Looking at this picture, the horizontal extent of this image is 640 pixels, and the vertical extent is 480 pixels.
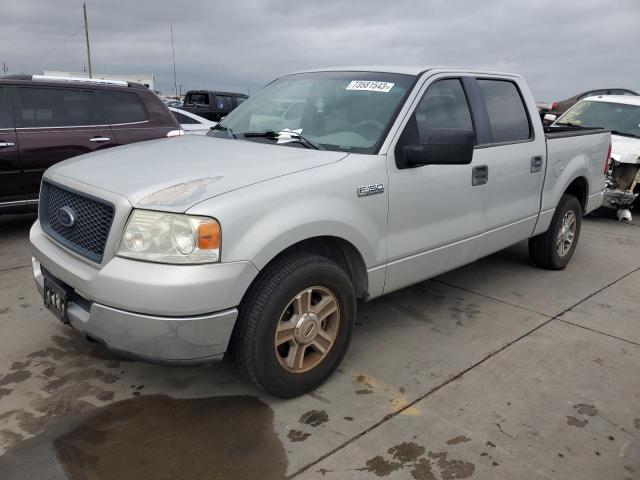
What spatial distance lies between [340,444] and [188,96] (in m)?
17.7

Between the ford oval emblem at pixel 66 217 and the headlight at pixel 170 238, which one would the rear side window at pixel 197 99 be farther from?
the headlight at pixel 170 238

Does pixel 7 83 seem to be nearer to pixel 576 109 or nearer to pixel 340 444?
pixel 340 444

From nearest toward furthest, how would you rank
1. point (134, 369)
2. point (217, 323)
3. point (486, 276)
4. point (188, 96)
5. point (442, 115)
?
point (217, 323) < point (134, 369) < point (442, 115) < point (486, 276) < point (188, 96)

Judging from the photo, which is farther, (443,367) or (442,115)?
(442,115)

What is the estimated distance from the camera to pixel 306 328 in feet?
9.20

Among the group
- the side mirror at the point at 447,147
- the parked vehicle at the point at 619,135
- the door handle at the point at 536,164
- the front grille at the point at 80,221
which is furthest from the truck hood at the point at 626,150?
the front grille at the point at 80,221

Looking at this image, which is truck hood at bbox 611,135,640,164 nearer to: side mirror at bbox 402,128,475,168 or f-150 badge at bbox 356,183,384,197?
side mirror at bbox 402,128,475,168

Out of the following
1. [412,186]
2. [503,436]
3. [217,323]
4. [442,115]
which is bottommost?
[503,436]

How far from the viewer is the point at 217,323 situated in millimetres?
2406

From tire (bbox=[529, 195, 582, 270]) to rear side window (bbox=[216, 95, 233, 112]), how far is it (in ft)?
44.9

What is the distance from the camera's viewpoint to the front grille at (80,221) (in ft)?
8.26

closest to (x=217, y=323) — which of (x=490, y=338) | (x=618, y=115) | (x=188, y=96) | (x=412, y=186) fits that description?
(x=412, y=186)

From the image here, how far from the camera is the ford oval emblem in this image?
8.83ft

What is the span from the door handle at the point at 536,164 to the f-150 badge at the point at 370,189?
1.90 meters
